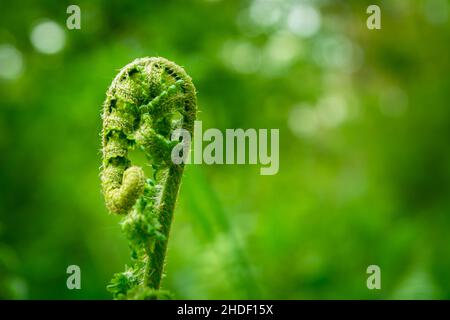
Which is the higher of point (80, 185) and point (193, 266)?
point (80, 185)

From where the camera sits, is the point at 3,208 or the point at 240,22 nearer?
the point at 3,208

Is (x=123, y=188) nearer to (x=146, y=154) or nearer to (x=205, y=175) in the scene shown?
(x=146, y=154)

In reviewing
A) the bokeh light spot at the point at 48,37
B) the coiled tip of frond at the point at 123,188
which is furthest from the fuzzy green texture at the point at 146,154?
the bokeh light spot at the point at 48,37

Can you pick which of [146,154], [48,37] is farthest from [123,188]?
[48,37]

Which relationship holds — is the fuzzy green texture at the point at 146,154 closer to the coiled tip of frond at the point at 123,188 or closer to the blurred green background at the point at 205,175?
the coiled tip of frond at the point at 123,188

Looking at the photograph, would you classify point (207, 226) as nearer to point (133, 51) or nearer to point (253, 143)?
point (133, 51)

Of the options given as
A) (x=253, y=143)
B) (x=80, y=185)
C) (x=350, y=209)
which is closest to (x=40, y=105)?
(x=80, y=185)
